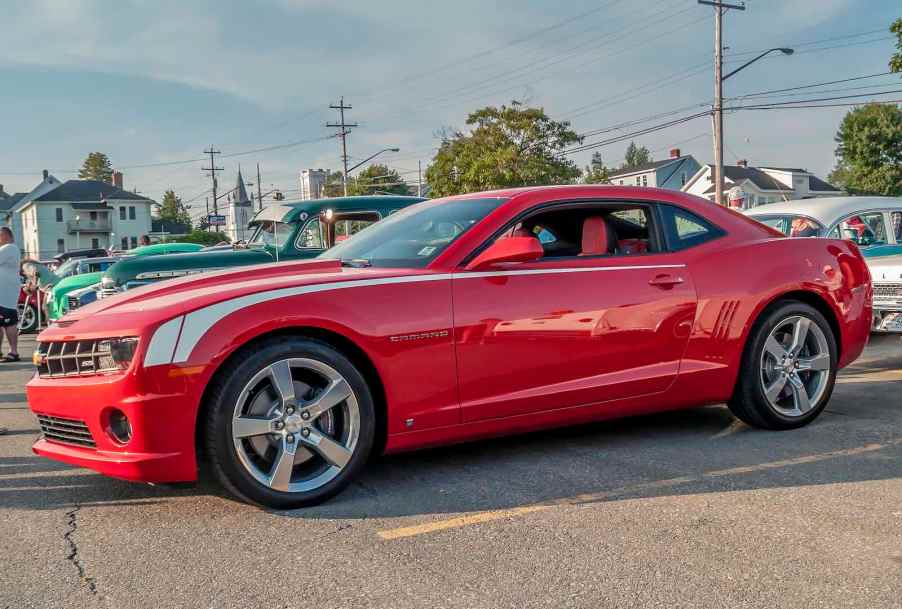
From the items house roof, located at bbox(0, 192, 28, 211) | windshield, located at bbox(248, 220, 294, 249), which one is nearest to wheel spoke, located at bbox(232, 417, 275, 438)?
windshield, located at bbox(248, 220, 294, 249)

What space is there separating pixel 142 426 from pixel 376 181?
325 feet

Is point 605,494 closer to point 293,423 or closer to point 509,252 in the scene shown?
point 509,252

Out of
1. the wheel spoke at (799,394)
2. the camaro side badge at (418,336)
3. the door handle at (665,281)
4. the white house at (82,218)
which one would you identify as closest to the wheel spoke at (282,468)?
the camaro side badge at (418,336)

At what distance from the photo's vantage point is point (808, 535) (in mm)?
3537

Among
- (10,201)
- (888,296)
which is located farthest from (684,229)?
(10,201)

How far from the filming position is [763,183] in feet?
263

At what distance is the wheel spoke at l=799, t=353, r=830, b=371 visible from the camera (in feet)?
18.2

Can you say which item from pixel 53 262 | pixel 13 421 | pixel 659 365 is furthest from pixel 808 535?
pixel 53 262

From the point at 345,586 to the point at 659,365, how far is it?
2501 mm

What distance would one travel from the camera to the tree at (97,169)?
130125 mm

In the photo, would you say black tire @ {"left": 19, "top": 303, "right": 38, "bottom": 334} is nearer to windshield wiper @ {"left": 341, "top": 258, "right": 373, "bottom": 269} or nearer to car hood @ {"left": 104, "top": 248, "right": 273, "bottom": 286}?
car hood @ {"left": 104, "top": 248, "right": 273, "bottom": 286}

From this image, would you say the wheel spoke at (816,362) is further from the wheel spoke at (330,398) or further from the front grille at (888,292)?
the front grille at (888,292)

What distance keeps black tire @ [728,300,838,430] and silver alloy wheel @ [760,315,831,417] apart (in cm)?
2

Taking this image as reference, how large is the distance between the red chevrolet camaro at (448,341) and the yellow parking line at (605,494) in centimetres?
55
